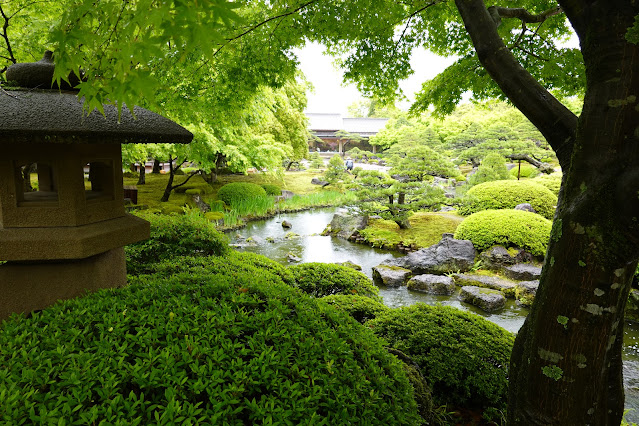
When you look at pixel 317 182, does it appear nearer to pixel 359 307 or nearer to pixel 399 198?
pixel 399 198

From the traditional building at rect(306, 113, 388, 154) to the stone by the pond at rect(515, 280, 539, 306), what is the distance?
30454 millimetres

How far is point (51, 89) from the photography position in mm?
3232

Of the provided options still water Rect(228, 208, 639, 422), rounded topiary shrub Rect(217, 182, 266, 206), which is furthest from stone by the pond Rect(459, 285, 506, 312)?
rounded topiary shrub Rect(217, 182, 266, 206)

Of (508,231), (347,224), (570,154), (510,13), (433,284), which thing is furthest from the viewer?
(347,224)

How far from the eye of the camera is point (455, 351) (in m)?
3.50

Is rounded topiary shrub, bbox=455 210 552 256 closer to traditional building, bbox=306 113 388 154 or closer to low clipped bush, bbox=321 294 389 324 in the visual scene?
low clipped bush, bbox=321 294 389 324

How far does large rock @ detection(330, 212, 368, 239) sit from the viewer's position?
12.5m

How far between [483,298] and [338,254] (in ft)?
14.9

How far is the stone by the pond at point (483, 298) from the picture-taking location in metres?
6.91

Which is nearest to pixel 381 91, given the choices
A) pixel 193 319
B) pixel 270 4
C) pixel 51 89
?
pixel 270 4

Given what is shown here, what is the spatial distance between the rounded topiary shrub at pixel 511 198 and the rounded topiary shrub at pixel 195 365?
1182 centimetres

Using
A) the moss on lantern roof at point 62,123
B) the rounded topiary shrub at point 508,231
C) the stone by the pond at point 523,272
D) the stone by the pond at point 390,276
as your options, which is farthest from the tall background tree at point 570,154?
the rounded topiary shrub at point 508,231

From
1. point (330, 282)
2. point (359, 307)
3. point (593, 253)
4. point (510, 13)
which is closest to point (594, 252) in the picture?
point (593, 253)

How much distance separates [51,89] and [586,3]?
4.07m
